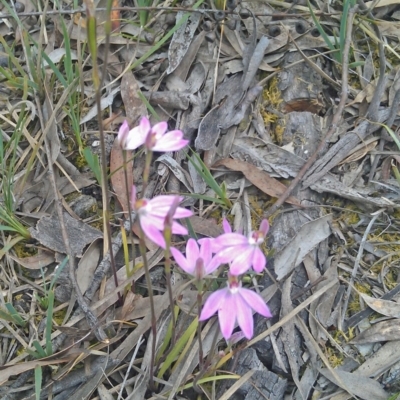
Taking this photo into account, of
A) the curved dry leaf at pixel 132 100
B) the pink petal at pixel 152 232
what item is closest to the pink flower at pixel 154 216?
the pink petal at pixel 152 232

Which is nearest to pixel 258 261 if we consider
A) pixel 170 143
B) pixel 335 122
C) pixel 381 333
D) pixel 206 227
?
pixel 170 143

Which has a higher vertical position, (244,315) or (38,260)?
(244,315)

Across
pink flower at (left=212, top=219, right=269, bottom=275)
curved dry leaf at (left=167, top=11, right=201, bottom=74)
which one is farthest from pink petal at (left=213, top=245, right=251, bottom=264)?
curved dry leaf at (left=167, top=11, right=201, bottom=74)

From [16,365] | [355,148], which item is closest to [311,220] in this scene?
[355,148]

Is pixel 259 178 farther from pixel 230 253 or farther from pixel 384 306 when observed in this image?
pixel 230 253

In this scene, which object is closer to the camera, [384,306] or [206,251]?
[206,251]

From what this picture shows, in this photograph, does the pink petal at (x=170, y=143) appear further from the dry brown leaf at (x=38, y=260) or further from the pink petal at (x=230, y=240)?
the dry brown leaf at (x=38, y=260)

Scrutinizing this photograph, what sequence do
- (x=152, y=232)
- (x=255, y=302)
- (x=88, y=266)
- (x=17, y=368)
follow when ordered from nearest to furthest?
1. (x=152, y=232)
2. (x=255, y=302)
3. (x=17, y=368)
4. (x=88, y=266)
